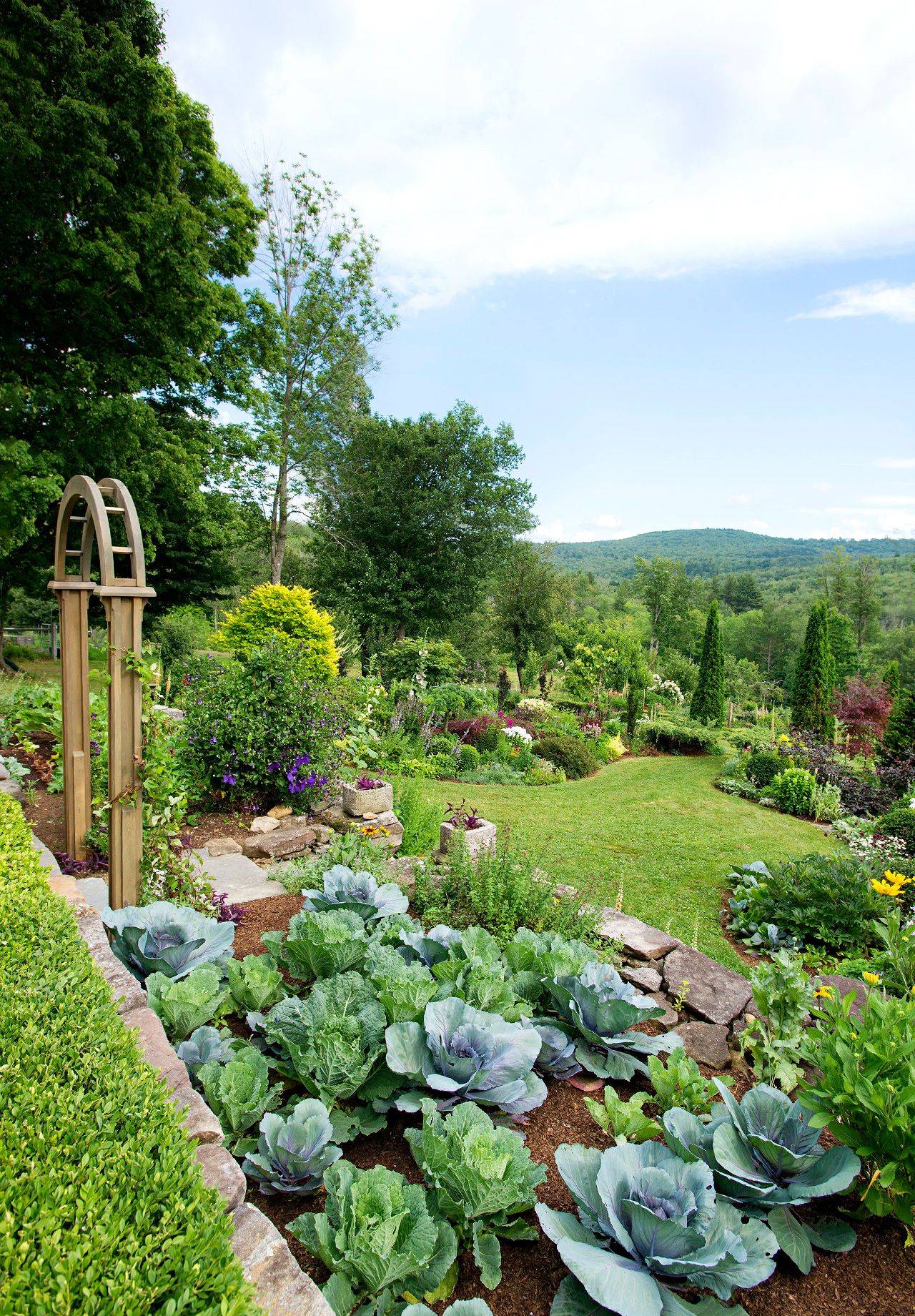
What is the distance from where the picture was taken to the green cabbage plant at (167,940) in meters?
2.18

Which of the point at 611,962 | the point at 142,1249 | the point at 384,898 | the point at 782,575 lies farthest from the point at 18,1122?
the point at 782,575

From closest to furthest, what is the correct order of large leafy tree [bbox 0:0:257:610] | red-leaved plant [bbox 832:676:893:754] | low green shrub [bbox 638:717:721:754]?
large leafy tree [bbox 0:0:257:610], red-leaved plant [bbox 832:676:893:754], low green shrub [bbox 638:717:721:754]

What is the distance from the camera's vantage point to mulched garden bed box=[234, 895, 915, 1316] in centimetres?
136

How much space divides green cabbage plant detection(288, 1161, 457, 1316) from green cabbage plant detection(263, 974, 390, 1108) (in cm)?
34

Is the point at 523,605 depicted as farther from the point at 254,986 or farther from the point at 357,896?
the point at 254,986

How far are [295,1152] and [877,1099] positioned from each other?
4.43ft

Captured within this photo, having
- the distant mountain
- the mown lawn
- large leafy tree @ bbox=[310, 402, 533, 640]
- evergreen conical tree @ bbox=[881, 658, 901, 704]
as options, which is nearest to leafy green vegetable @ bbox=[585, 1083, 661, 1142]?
the mown lawn

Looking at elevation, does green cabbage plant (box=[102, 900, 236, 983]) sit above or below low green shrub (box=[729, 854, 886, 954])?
above

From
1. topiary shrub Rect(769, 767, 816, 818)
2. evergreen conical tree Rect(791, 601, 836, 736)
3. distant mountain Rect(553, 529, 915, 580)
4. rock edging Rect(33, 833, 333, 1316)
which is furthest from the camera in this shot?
distant mountain Rect(553, 529, 915, 580)

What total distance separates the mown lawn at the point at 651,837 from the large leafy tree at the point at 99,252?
7.33 m

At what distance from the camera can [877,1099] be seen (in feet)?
4.63

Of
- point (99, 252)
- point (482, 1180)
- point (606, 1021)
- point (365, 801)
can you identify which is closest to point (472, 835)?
point (365, 801)

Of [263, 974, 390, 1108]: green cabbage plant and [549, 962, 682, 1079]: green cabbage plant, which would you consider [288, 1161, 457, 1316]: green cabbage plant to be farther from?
[549, 962, 682, 1079]: green cabbage plant

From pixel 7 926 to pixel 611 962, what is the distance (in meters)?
2.31
